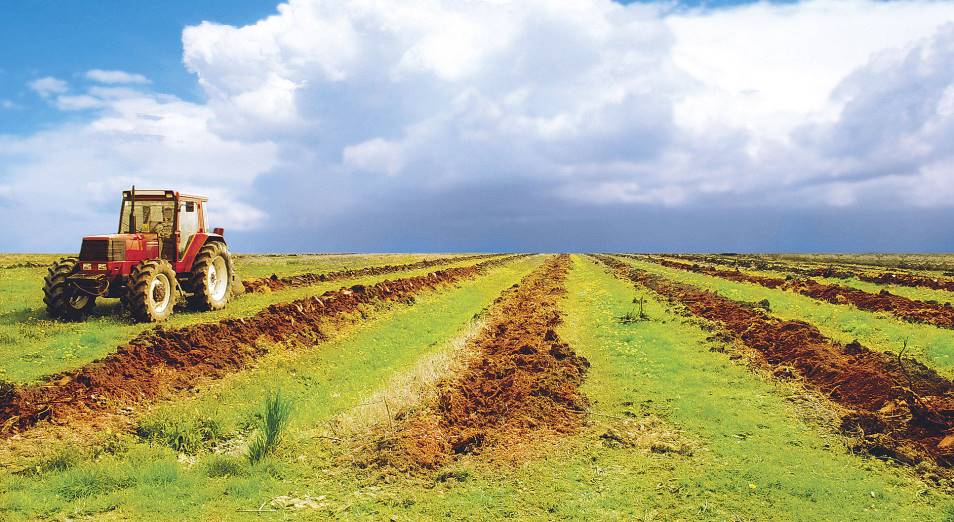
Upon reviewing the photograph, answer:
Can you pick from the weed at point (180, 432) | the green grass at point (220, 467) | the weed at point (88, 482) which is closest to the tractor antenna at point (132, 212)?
the green grass at point (220, 467)

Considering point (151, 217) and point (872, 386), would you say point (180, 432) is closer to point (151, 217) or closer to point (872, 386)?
point (872, 386)

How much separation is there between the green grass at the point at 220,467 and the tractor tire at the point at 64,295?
25.7 feet

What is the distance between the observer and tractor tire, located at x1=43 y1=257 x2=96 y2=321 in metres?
17.4

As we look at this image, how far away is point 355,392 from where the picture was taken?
11609mm

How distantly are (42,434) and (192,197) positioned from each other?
12.6m

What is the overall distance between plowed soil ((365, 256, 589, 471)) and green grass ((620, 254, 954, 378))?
792 cm

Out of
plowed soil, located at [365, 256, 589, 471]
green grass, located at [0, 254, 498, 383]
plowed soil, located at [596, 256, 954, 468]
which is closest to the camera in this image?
plowed soil, located at [365, 256, 589, 471]

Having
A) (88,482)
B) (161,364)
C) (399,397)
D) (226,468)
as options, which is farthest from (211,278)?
(226,468)

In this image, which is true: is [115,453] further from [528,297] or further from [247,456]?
[528,297]

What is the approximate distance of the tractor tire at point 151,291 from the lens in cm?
1695

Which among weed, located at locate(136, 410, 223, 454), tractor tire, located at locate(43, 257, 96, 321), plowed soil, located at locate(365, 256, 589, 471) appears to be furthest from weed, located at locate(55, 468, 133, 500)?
tractor tire, located at locate(43, 257, 96, 321)

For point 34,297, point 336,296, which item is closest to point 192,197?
point 336,296

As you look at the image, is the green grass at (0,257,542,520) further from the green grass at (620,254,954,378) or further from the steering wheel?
A: the green grass at (620,254,954,378)

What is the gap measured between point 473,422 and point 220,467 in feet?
11.3
